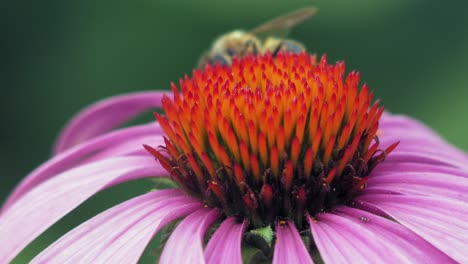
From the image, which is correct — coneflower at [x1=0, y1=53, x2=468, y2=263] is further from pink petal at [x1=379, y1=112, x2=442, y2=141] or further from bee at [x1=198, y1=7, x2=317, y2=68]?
bee at [x1=198, y1=7, x2=317, y2=68]

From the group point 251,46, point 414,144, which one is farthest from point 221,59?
point 414,144

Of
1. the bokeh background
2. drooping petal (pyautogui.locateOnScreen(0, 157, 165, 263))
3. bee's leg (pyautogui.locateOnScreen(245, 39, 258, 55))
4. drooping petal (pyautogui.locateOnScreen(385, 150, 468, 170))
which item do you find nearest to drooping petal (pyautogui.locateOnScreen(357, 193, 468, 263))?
drooping petal (pyautogui.locateOnScreen(385, 150, 468, 170))

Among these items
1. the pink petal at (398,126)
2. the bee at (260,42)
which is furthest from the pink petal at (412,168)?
the bee at (260,42)

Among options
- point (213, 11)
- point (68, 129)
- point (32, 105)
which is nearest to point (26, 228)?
point (68, 129)

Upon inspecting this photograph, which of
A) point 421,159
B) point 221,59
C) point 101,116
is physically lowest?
point 421,159

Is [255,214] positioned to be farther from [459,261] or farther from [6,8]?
[6,8]

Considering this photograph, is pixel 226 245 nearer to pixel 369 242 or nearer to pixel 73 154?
pixel 369 242
